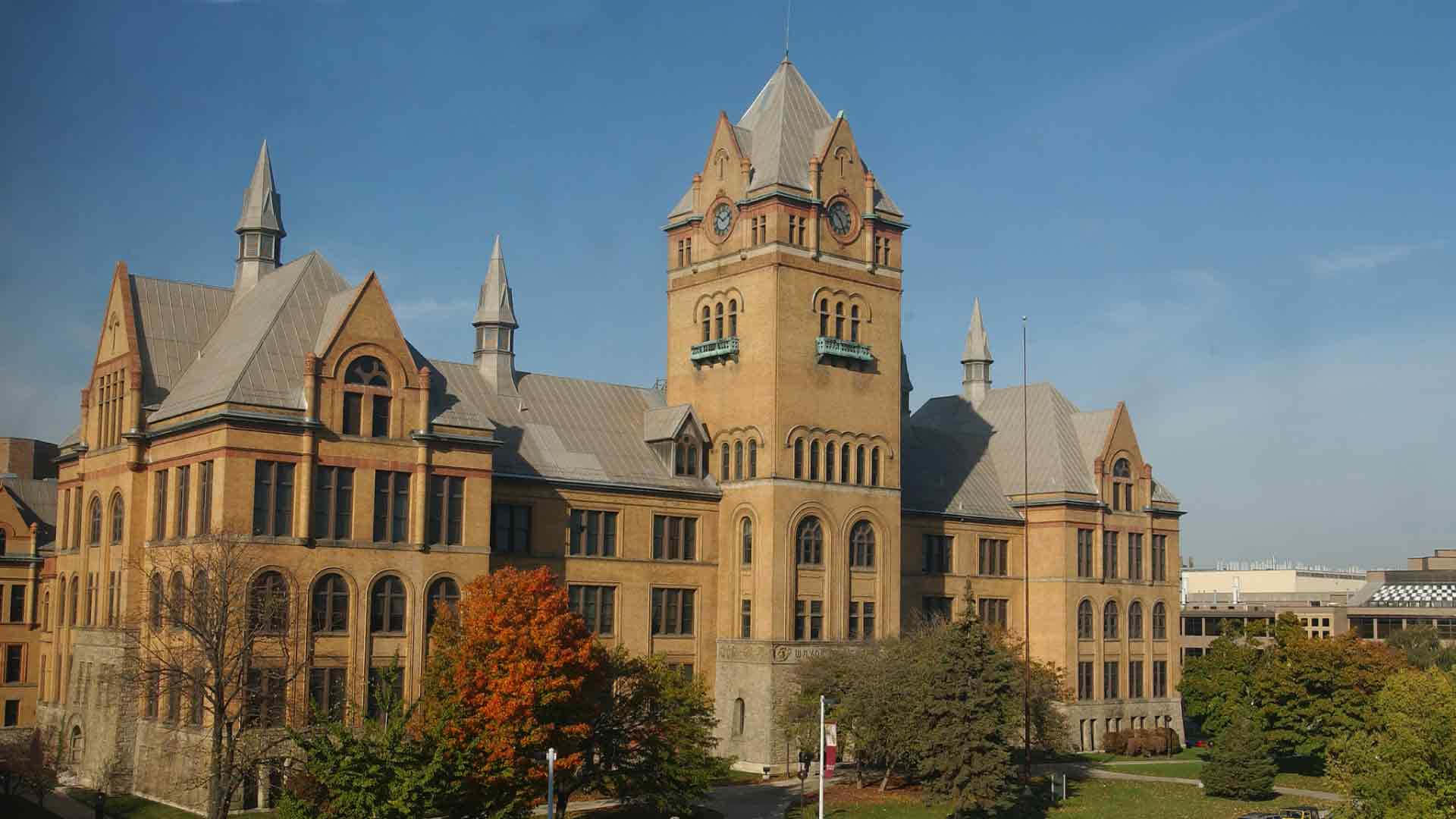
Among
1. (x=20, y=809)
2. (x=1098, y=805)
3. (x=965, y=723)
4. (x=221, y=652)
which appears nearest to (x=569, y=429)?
(x=965, y=723)

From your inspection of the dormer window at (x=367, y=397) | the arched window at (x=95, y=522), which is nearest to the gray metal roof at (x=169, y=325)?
the arched window at (x=95, y=522)

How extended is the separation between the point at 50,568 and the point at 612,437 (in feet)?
97.0

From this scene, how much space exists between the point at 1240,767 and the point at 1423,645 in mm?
60966

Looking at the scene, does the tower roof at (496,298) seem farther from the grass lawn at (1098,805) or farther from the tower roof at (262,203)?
the grass lawn at (1098,805)

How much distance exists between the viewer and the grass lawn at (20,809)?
2464 inches

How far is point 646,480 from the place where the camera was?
79750 millimetres

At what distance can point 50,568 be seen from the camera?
81.9m

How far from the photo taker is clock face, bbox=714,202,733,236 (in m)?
81.9

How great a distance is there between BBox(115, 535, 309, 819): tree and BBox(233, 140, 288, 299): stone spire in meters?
15.9

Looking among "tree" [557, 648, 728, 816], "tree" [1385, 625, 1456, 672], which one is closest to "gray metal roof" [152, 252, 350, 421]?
"tree" [557, 648, 728, 816]

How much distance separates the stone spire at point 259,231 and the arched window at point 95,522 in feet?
37.4

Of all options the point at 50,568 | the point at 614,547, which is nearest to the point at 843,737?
the point at 614,547

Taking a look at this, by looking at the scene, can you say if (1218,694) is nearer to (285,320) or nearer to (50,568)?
(285,320)

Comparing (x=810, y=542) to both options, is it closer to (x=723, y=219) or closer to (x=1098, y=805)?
(x=723, y=219)
